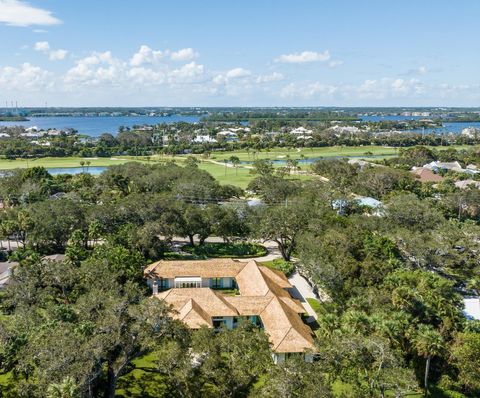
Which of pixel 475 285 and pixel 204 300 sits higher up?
pixel 204 300

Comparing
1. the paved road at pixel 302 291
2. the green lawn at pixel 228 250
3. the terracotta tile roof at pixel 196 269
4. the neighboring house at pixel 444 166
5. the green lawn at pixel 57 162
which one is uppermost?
the neighboring house at pixel 444 166

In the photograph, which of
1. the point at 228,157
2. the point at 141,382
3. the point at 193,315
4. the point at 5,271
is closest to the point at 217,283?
the point at 193,315

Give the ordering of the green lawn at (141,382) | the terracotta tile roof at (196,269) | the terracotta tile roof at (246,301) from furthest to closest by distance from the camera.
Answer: the terracotta tile roof at (196,269) < the terracotta tile roof at (246,301) < the green lawn at (141,382)

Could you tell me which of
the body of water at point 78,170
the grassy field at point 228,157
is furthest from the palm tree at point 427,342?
the body of water at point 78,170

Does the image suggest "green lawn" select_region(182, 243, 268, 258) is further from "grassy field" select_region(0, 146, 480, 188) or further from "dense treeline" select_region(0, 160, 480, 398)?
"grassy field" select_region(0, 146, 480, 188)

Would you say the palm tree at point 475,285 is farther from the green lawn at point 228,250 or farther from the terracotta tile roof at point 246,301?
the green lawn at point 228,250

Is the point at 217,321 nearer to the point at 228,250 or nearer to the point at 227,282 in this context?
the point at 227,282

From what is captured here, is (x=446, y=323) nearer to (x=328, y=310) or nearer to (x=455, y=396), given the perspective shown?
(x=455, y=396)
